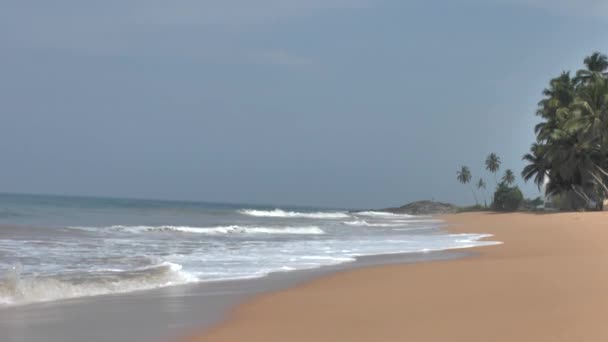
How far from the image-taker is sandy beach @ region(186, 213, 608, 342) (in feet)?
17.3

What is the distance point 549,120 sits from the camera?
49.4 m

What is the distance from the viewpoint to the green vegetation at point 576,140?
39972mm

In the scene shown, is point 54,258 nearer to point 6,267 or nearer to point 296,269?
point 6,267

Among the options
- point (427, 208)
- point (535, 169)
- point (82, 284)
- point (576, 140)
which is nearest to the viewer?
point (82, 284)

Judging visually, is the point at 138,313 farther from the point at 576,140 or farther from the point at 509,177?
the point at 509,177

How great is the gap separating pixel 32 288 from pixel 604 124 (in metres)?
38.7

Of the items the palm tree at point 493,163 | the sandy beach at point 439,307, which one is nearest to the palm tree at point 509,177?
the palm tree at point 493,163

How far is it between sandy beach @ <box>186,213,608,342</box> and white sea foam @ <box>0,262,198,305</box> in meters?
1.86

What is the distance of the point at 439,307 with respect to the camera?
21.3 ft

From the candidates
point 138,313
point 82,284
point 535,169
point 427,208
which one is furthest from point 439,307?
point 427,208

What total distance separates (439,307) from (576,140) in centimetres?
4117

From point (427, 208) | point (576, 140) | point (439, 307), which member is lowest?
point (439, 307)

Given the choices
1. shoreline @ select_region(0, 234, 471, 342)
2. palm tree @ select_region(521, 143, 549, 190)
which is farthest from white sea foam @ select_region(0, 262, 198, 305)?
palm tree @ select_region(521, 143, 549, 190)

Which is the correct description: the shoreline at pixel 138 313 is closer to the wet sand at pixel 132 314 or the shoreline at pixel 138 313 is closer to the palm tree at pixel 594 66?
the wet sand at pixel 132 314
